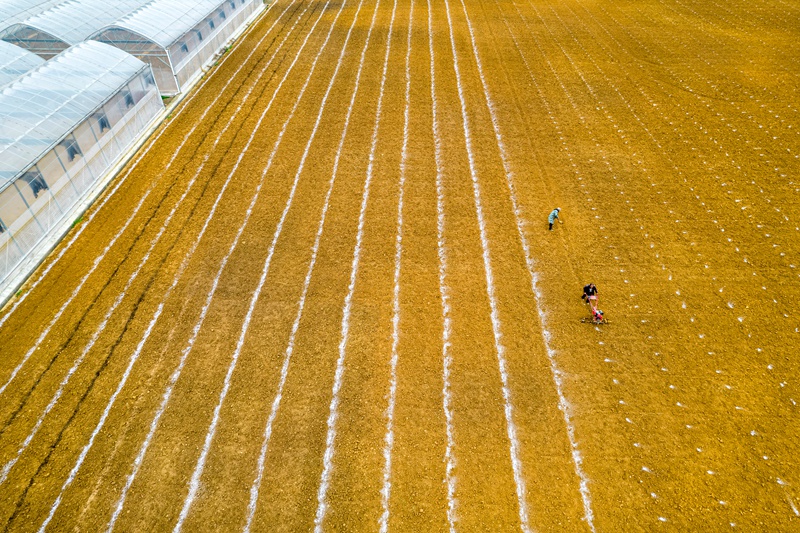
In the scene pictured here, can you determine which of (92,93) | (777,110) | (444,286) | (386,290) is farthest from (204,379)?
(777,110)

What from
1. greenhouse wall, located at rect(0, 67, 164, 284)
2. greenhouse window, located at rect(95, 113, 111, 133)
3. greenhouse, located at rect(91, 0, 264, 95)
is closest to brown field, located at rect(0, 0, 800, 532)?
greenhouse wall, located at rect(0, 67, 164, 284)

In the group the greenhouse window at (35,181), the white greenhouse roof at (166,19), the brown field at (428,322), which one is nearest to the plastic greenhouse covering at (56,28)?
the white greenhouse roof at (166,19)

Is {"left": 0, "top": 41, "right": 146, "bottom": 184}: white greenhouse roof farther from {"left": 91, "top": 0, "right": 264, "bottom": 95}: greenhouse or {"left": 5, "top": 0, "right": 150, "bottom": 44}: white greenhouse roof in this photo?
{"left": 5, "top": 0, "right": 150, "bottom": 44}: white greenhouse roof

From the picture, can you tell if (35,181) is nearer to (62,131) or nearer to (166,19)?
(62,131)

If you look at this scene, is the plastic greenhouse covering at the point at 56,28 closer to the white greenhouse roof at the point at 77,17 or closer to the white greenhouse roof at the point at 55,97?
the white greenhouse roof at the point at 77,17

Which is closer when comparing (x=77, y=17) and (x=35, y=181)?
(x=35, y=181)

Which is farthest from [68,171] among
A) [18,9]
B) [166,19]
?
[18,9]
